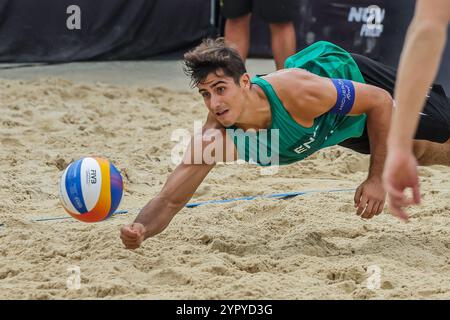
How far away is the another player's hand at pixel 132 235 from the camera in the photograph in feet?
10.1

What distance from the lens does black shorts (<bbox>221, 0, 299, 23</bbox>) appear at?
6.11 metres

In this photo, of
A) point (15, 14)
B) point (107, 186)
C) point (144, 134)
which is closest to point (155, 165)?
point (144, 134)

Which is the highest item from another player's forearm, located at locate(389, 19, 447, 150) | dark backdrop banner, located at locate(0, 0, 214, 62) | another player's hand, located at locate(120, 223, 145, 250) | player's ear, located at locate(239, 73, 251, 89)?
dark backdrop banner, located at locate(0, 0, 214, 62)

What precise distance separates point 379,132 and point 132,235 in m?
1.09

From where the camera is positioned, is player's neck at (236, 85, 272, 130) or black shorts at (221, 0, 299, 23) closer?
player's neck at (236, 85, 272, 130)

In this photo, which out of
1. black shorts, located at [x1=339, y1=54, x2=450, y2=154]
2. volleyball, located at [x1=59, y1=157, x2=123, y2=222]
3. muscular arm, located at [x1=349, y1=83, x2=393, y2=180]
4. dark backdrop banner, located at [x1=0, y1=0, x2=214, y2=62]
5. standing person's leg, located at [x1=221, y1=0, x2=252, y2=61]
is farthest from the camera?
dark backdrop banner, located at [x1=0, y1=0, x2=214, y2=62]

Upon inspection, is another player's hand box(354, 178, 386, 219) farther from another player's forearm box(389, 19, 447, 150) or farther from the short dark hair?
another player's forearm box(389, 19, 447, 150)

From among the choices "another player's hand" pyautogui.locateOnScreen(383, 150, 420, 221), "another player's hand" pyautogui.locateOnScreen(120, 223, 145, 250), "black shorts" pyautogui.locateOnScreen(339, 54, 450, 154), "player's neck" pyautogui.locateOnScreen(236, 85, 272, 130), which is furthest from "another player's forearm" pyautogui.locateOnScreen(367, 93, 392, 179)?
"another player's hand" pyautogui.locateOnScreen(383, 150, 420, 221)

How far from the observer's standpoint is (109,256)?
10.8 feet

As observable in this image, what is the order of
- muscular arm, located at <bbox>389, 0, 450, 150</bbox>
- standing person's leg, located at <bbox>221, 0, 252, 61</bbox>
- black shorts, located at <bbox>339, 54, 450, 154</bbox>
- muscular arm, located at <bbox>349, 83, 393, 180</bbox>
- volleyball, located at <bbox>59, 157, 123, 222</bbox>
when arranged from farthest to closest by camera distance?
1. standing person's leg, located at <bbox>221, 0, 252, 61</bbox>
2. black shorts, located at <bbox>339, 54, 450, 154</bbox>
3. muscular arm, located at <bbox>349, 83, 393, 180</bbox>
4. volleyball, located at <bbox>59, 157, 123, 222</bbox>
5. muscular arm, located at <bbox>389, 0, 450, 150</bbox>

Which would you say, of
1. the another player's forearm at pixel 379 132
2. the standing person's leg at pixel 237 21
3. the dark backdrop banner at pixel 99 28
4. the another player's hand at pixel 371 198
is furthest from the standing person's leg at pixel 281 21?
the another player's hand at pixel 371 198

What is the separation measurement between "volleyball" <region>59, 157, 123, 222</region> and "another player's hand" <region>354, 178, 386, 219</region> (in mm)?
957

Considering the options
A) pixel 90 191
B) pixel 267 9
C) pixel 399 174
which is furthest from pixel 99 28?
pixel 399 174
